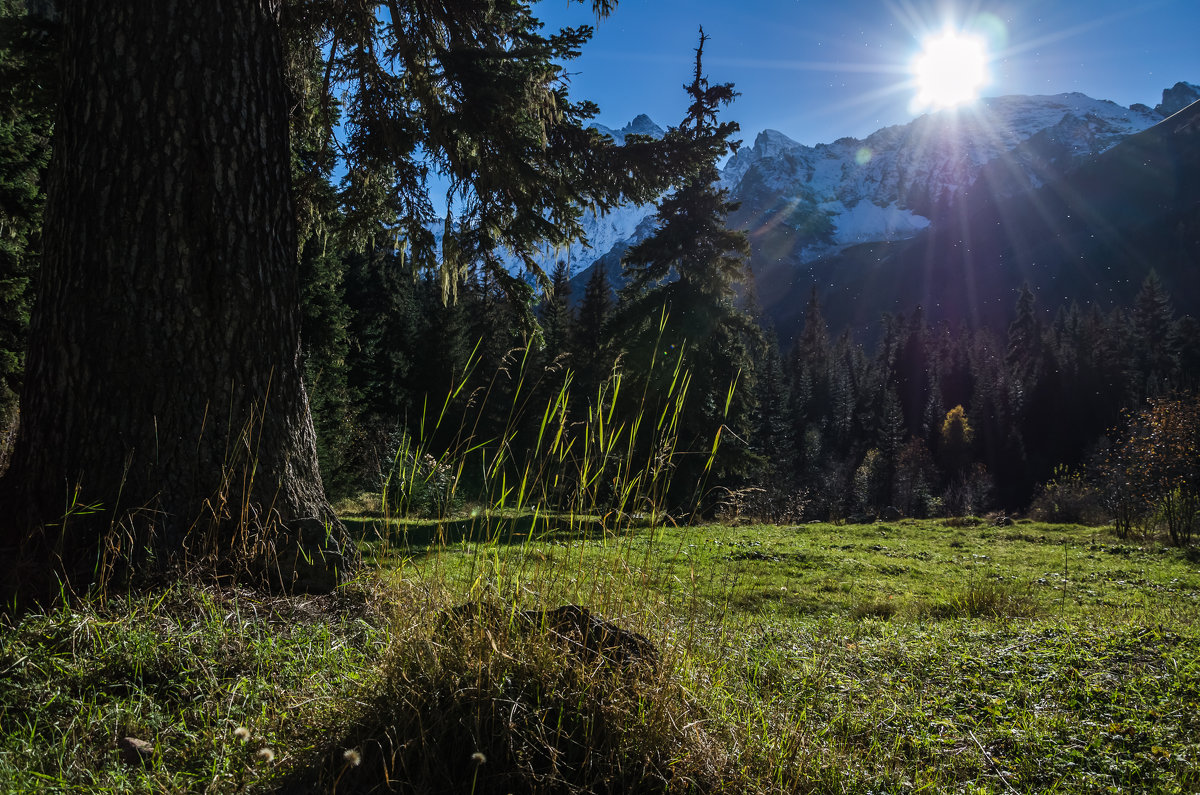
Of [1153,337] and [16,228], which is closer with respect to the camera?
[16,228]

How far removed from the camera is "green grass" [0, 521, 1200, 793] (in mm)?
1660

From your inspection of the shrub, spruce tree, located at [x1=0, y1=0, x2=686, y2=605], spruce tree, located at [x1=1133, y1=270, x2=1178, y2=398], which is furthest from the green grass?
spruce tree, located at [x1=1133, y1=270, x2=1178, y2=398]

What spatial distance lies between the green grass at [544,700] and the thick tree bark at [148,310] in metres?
0.48

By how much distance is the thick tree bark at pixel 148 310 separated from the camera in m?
2.78

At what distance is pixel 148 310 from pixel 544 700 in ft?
8.69

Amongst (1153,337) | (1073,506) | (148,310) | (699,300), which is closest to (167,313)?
(148,310)

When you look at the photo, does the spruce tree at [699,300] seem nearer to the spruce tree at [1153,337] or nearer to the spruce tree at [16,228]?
the spruce tree at [16,228]

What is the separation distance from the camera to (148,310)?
9.37 ft

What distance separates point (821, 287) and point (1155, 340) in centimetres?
13206

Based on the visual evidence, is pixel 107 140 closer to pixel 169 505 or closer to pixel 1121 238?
pixel 169 505

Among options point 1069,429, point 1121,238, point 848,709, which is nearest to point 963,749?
point 848,709

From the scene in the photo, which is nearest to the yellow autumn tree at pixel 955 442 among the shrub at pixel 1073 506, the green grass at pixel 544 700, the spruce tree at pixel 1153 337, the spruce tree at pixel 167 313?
the spruce tree at pixel 1153 337

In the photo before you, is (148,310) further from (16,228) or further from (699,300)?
(699,300)

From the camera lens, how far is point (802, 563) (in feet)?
26.8
